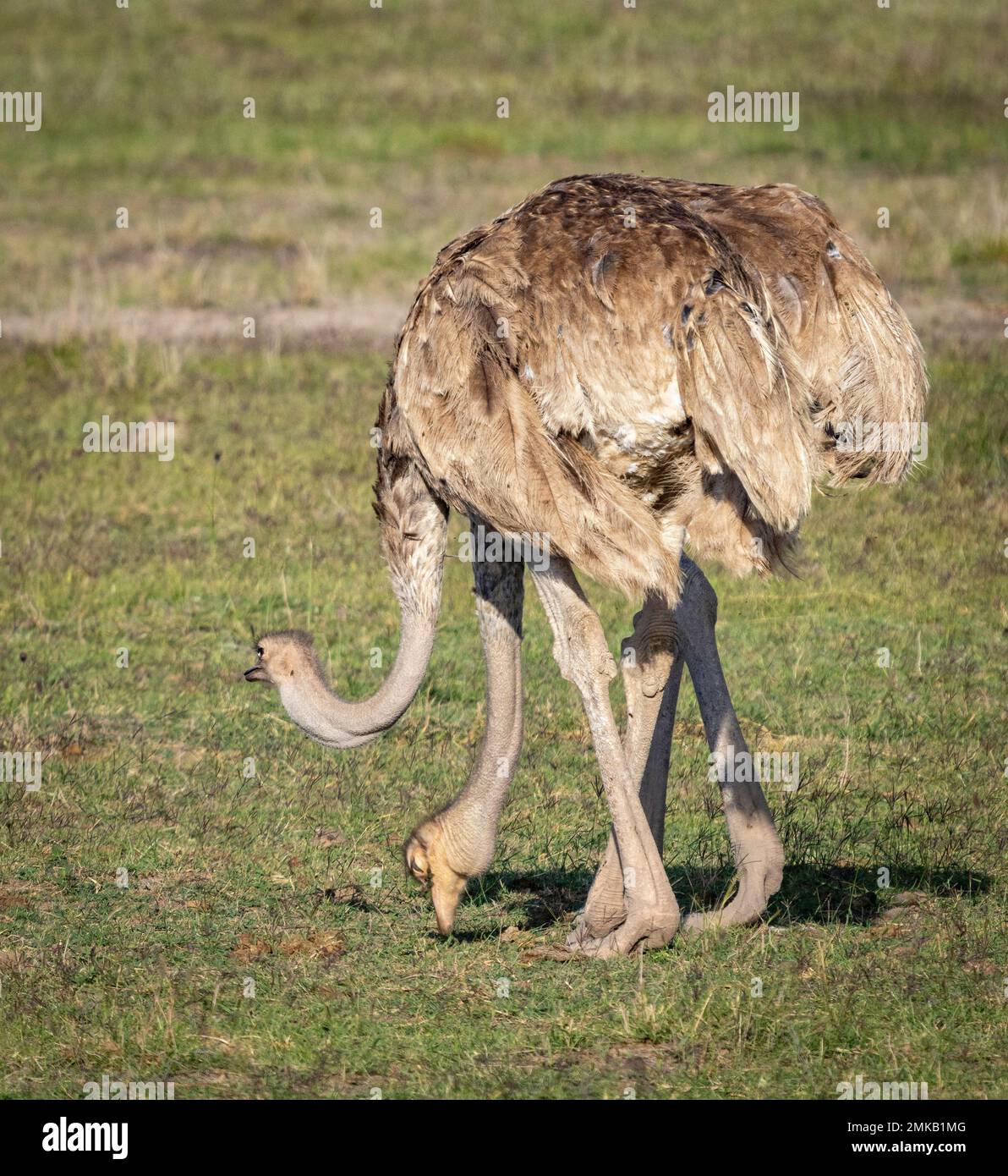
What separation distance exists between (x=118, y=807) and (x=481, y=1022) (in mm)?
2610

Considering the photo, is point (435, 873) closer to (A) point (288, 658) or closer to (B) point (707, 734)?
(A) point (288, 658)

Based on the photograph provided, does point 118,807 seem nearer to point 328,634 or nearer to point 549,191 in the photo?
point 328,634

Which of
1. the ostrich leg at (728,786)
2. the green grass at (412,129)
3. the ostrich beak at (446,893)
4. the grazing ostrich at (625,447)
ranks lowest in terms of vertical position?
the ostrich beak at (446,893)

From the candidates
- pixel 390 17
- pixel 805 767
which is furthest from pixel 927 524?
pixel 390 17

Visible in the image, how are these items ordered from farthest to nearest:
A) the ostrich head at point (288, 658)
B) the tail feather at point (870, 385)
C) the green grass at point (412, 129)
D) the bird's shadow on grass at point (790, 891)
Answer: the green grass at point (412, 129) → the bird's shadow on grass at point (790, 891) → the ostrich head at point (288, 658) → the tail feather at point (870, 385)

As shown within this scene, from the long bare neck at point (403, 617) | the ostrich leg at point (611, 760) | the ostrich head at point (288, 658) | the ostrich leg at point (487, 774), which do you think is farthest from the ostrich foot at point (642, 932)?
the ostrich head at point (288, 658)

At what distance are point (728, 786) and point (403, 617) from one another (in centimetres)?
121

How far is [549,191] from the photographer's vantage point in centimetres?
619

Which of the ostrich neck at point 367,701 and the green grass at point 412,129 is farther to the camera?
the green grass at point 412,129

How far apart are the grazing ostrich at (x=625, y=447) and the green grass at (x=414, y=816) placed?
1.51 ft

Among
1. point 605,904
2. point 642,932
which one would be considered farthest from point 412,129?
point 642,932

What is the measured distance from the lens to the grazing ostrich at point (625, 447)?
5656 mm

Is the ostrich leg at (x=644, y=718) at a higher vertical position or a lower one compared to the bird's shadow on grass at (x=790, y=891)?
higher

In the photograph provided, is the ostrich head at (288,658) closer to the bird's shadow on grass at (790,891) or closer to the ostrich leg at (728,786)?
the bird's shadow on grass at (790,891)
